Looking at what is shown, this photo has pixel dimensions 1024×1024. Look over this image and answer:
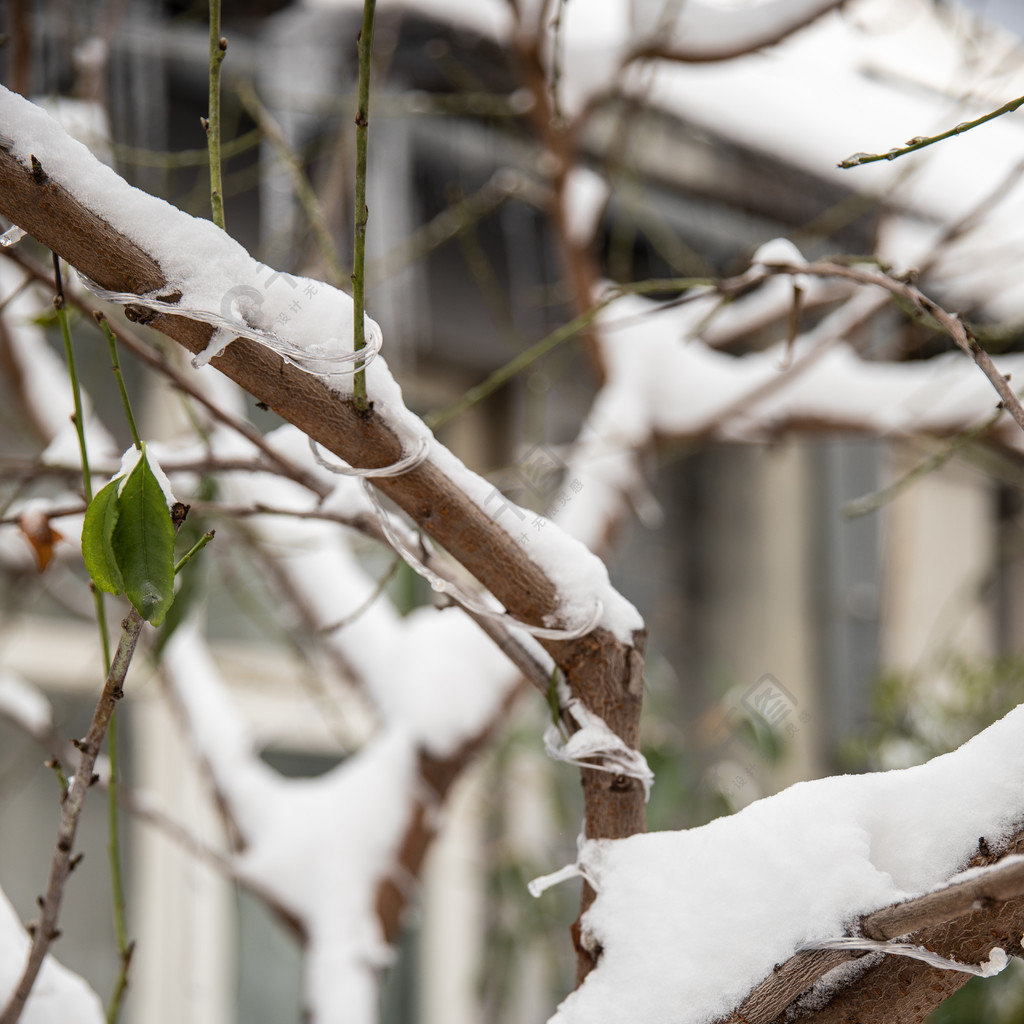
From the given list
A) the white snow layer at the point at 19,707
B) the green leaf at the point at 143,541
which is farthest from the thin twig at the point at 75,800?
the white snow layer at the point at 19,707

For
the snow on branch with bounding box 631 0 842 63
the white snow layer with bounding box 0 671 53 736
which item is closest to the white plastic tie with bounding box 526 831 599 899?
the white snow layer with bounding box 0 671 53 736

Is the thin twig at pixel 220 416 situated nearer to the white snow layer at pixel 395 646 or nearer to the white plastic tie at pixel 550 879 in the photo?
the white plastic tie at pixel 550 879

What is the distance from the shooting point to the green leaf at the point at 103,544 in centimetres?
35

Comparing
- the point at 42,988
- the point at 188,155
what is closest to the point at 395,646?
the point at 188,155

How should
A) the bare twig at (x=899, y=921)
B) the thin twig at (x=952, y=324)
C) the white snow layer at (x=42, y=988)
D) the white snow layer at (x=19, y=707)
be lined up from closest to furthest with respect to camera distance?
the bare twig at (x=899, y=921) → the thin twig at (x=952, y=324) → the white snow layer at (x=42, y=988) → the white snow layer at (x=19, y=707)

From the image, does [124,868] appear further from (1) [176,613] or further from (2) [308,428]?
(2) [308,428]

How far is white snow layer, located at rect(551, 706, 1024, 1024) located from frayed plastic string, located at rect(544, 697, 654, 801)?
0.12ft

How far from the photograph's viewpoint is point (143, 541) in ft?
1.14

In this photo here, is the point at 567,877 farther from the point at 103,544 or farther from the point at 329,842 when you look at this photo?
the point at 329,842

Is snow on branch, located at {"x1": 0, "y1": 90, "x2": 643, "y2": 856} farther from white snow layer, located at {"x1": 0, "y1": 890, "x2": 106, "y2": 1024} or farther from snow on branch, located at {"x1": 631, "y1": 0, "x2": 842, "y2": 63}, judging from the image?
snow on branch, located at {"x1": 631, "y1": 0, "x2": 842, "y2": 63}

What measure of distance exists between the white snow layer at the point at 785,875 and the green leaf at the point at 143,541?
0.70 ft

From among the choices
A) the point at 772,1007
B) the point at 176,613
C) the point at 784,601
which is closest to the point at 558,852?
the point at 784,601

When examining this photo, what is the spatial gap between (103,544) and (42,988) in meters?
0.29

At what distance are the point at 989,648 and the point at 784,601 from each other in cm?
85
